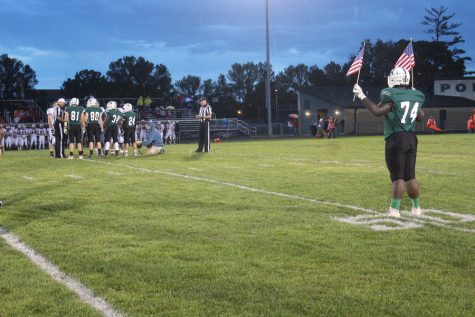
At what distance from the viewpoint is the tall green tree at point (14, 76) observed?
210ft

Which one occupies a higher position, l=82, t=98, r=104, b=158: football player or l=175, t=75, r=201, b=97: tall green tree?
l=175, t=75, r=201, b=97: tall green tree

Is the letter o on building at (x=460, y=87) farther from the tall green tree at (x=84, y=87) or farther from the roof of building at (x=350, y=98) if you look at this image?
the tall green tree at (x=84, y=87)

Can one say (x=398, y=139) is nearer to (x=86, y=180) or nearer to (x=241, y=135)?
(x=86, y=180)

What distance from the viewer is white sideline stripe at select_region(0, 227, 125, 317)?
12.1 feet

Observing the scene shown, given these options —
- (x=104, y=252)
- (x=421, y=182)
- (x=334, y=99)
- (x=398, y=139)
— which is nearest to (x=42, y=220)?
(x=104, y=252)

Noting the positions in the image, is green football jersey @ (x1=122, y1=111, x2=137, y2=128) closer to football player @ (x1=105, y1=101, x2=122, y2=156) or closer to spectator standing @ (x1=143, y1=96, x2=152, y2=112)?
football player @ (x1=105, y1=101, x2=122, y2=156)

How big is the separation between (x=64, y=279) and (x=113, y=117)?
15399 millimetres

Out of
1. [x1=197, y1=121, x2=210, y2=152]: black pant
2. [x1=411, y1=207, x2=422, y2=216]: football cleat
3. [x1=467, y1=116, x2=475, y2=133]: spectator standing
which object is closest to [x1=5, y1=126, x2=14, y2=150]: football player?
[x1=197, y1=121, x2=210, y2=152]: black pant

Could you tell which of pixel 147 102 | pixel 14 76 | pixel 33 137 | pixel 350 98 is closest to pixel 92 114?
pixel 33 137

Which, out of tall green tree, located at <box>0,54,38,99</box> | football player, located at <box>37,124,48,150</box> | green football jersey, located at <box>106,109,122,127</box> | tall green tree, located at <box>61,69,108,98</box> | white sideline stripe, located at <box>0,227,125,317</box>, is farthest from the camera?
tall green tree, located at <box>61,69,108,98</box>

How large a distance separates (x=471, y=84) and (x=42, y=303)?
2678 inches

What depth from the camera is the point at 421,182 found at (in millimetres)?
10453

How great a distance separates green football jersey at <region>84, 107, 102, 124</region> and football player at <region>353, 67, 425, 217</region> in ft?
45.0

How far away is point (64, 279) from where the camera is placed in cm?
432
